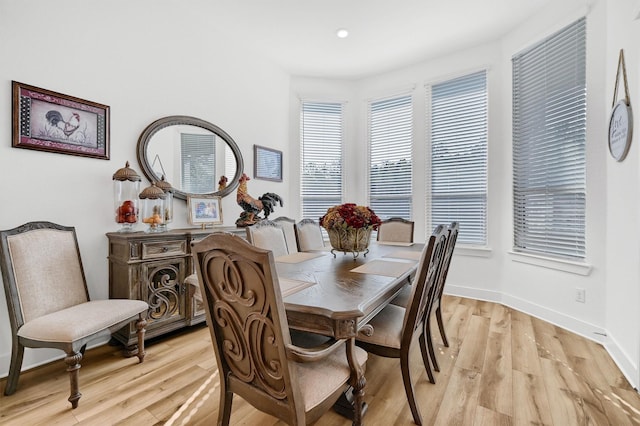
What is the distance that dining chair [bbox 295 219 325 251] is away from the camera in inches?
109

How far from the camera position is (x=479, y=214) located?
12.3 ft

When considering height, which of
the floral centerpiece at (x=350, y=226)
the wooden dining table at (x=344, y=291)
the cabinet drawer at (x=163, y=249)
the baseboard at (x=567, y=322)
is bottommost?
the baseboard at (x=567, y=322)

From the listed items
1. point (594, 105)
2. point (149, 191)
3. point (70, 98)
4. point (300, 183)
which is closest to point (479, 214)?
point (594, 105)

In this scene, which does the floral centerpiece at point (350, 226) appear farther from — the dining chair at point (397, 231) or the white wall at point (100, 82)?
the white wall at point (100, 82)

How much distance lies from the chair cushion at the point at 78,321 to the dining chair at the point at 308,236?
4.55ft

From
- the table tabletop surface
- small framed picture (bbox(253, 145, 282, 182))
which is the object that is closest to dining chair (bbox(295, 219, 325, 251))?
the table tabletop surface

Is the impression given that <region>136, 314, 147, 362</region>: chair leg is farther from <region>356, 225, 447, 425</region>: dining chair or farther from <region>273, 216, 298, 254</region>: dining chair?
<region>356, 225, 447, 425</region>: dining chair

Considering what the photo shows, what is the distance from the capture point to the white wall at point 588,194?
212 cm

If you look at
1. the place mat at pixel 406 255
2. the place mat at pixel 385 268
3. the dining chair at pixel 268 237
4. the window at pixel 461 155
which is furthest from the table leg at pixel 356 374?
the window at pixel 461 155

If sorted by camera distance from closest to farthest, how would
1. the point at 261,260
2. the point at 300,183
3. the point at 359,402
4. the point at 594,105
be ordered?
the point at 261,260 < the point at 359,402 < the point at 594,105 < the point at 300,183

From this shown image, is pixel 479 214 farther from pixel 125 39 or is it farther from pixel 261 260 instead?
pixel 125 39

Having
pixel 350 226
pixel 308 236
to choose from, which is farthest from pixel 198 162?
pixel 350 226

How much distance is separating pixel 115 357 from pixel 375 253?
216 cm

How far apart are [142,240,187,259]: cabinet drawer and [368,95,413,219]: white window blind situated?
2.93 meters
